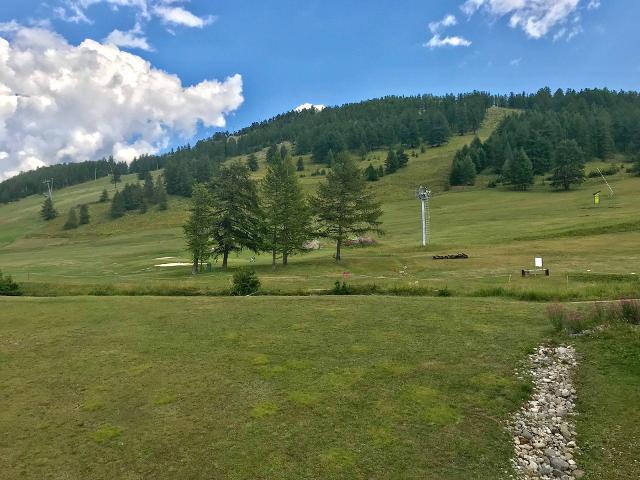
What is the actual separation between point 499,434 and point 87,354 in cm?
1758

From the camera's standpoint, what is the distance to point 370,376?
58.0 feet

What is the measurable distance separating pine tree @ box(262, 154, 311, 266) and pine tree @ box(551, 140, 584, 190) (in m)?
87.4

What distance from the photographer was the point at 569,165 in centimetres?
11681

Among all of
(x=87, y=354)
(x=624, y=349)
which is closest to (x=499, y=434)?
(x=624, y=349)

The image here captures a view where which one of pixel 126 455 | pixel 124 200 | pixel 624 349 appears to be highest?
pixel 124 200

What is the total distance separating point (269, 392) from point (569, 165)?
396ft

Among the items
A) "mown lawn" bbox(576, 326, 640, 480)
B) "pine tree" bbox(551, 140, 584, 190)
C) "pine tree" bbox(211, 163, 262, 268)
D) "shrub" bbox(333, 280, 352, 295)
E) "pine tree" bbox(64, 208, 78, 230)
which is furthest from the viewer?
"pine tree" bbox(64, 208, 78, 230)

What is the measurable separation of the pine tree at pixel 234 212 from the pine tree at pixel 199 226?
91cm

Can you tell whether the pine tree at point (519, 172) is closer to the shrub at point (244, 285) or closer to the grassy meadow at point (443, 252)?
the grassy meadow at point (443, 252)

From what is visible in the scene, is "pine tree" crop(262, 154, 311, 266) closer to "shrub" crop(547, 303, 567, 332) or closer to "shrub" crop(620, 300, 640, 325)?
"shrub" crop(547, 303, 567, 332)

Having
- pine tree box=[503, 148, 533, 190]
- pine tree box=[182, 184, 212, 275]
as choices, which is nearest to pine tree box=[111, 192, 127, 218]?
pine tree box=[182, 184, 212, 275]

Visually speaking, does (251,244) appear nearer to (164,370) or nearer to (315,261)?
(315,261)

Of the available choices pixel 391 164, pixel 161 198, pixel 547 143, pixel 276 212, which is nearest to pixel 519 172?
pixel 547 143

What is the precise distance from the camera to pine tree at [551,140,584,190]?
382 ft
